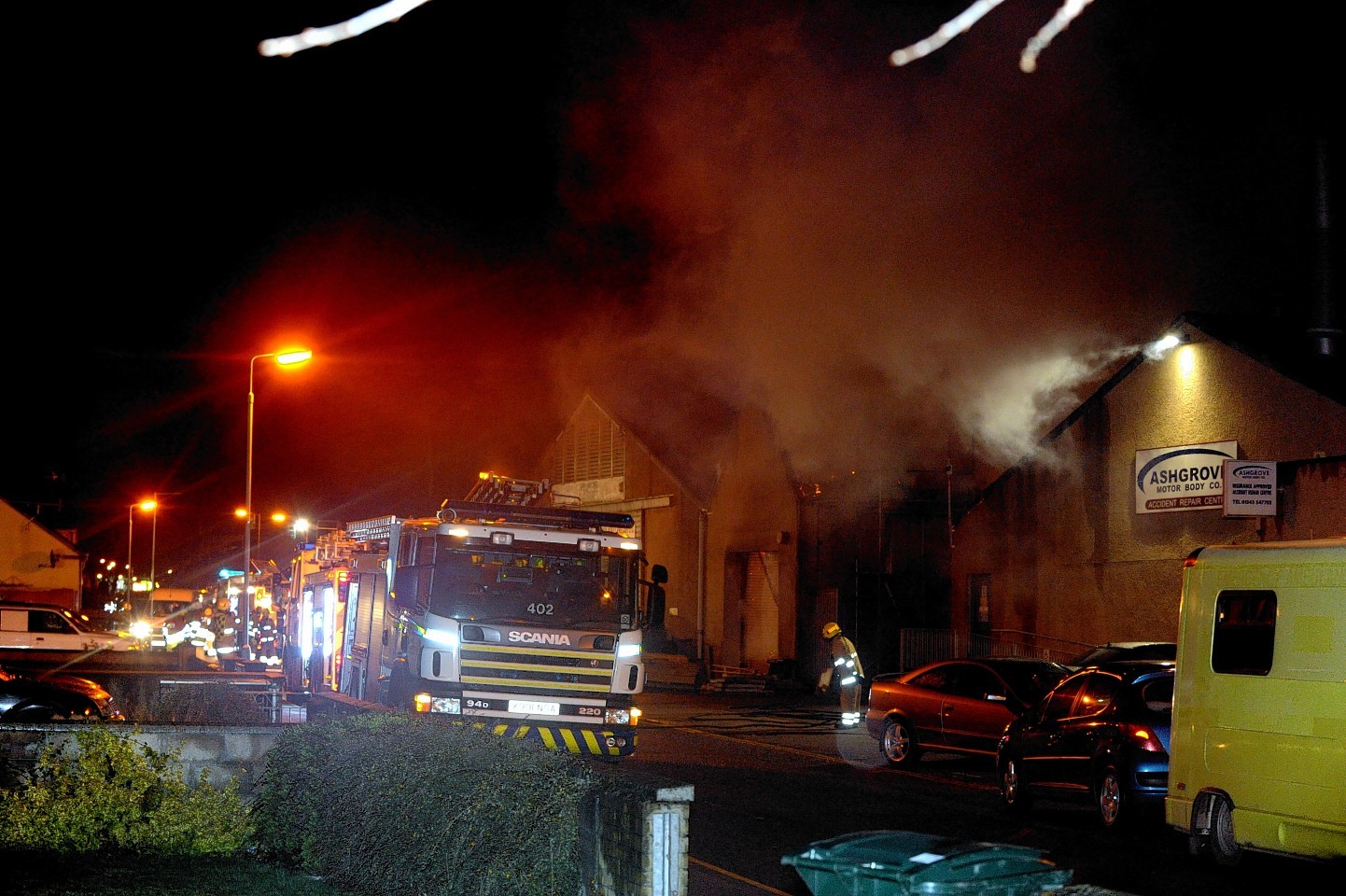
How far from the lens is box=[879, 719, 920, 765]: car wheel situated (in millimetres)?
16266

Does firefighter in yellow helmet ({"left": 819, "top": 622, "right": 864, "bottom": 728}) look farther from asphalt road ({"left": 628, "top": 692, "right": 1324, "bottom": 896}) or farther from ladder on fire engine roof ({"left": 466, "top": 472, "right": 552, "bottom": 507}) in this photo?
ladder on fire engine roof ({"left": 466, "top": 472, "right": 552, "bottom": 507})

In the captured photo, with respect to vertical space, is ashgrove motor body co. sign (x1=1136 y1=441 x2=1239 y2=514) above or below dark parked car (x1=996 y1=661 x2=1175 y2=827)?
above

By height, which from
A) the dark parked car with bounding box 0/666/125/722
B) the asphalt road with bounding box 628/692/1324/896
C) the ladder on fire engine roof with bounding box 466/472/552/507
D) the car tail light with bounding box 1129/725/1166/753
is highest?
the ladder on fire engine roof with bounding box 466/472/552/507

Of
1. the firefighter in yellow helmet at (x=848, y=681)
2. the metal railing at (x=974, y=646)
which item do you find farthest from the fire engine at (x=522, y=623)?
the metal railing at (x=974, y=646)

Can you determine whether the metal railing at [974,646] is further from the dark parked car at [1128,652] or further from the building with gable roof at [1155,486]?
the dark parked car at [1128,652]

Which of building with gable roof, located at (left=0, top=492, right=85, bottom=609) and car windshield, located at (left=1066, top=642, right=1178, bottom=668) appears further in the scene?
building with gable roof, located at (left=0, top=492, right=85, bottom=609)

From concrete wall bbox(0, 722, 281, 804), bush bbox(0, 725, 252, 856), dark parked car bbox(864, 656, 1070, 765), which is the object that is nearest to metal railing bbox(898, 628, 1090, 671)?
dark parked car bbox(864, 656, 1070, 765)

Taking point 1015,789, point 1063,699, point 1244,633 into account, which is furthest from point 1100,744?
point 1244,633

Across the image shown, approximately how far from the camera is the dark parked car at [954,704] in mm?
15234

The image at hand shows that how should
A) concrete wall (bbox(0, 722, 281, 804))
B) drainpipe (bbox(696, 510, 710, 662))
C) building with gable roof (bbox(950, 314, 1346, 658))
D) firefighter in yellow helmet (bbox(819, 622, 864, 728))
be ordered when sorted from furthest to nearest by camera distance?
drainpipe (bbox(696, 510, 710, 662)) → building with gable roof (bbox(950, 314, 1346, 658)) → firefighter in yellow helmet (bbox(819, 622, 864, 728)) → concrete wall (bbox(0, 722, 281, 804))

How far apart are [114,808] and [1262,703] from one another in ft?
24.4

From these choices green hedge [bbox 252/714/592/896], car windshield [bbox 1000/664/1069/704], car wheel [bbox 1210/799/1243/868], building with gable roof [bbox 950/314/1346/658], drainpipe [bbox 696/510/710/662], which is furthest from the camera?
drainpipe [bbox 696/510/710/662]

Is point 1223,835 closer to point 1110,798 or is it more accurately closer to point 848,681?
point 1110,798

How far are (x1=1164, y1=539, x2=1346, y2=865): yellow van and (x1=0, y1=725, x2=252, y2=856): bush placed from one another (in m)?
6.47
